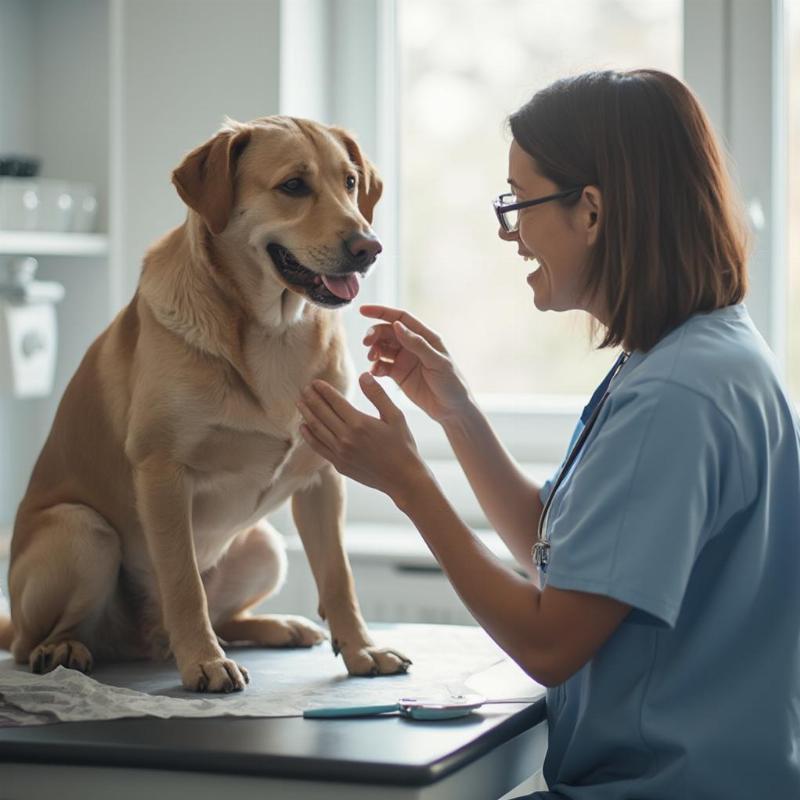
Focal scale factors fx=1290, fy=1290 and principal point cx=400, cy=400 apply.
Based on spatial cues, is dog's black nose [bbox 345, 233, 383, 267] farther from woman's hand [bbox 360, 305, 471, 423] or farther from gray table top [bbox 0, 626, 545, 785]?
gray table top [bbox 0, 626, 545, 785]

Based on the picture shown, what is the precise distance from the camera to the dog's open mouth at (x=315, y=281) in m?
1.60

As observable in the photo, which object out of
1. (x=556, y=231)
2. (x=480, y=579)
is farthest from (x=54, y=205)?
(x=480, y=579)

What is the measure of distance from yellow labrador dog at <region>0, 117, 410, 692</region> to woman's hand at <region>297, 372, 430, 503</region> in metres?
0.18

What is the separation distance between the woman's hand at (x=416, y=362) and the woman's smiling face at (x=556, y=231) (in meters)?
0.25

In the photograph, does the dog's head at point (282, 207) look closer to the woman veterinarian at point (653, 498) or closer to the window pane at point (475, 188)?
the woman veterinarian at point (653, 498)

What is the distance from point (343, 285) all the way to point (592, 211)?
394 millimetres

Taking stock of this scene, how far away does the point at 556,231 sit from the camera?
4.50 ft

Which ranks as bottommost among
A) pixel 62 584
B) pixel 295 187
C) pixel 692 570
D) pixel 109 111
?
pixel 62 584

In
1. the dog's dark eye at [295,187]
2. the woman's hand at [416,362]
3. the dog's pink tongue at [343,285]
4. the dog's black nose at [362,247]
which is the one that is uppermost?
the dog's dark eye at [295,187]

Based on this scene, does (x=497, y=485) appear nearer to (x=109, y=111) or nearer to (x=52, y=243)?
(x=52, y=243)

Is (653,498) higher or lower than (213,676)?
higher

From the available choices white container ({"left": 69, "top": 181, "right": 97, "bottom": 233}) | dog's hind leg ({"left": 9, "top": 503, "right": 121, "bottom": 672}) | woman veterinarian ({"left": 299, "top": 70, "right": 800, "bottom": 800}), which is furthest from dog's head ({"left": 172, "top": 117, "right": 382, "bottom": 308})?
white container ({"left": 69, "top": 181, "right": 97, "bottom": 233})

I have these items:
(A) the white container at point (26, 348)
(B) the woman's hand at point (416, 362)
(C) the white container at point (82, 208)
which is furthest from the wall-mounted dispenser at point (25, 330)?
(B) the woman's hand at point (416, 362)

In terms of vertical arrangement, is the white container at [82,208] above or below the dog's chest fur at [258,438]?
above
